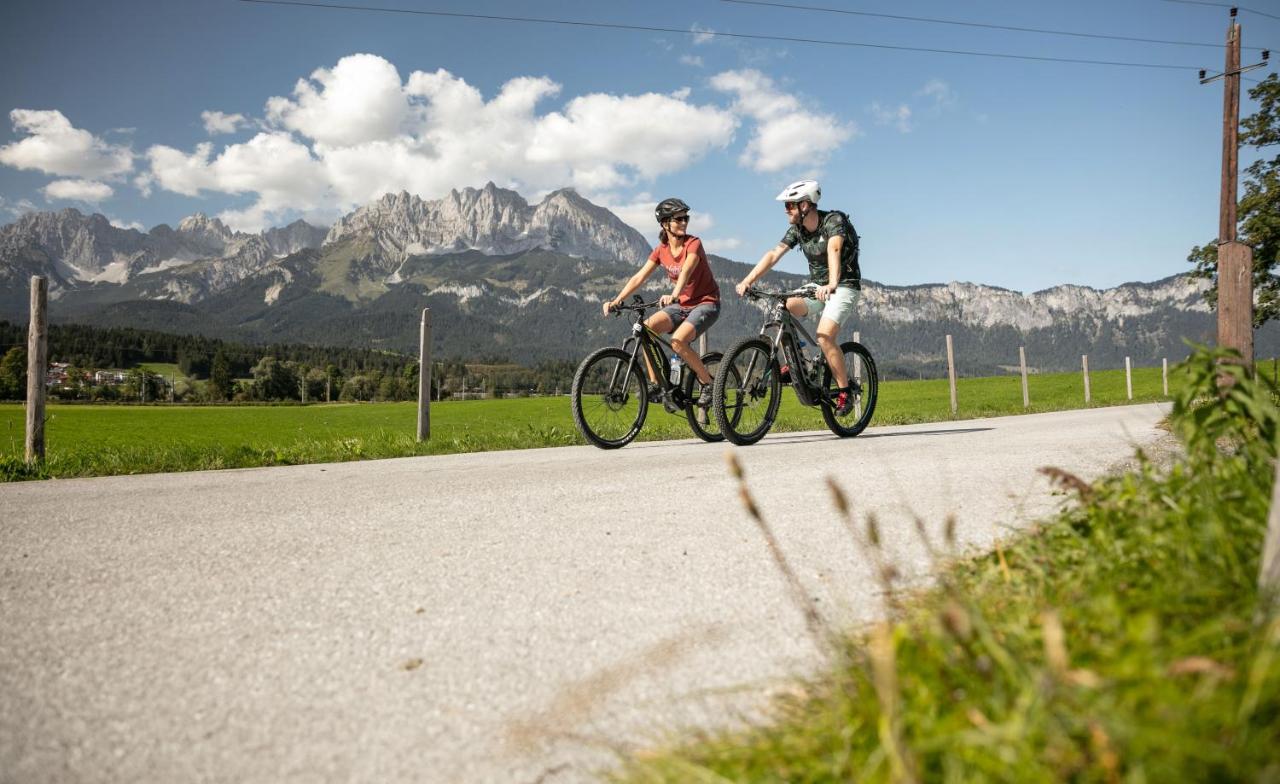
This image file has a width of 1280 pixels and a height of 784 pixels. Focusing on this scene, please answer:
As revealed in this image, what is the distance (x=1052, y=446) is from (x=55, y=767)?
6864 mm

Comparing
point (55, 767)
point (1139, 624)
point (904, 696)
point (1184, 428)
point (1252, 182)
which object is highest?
point (1252, 182)

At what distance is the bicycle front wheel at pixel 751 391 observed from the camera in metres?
8.52

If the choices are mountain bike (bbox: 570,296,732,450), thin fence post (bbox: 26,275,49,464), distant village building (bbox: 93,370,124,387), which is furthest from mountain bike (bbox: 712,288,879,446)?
distant village building (bbox: 93,370,124,387)

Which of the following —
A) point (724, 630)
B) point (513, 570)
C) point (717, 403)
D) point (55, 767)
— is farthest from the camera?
point (717, 403)

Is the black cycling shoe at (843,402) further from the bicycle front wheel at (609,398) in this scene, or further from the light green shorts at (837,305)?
the bicycle front wheel at (609,398)

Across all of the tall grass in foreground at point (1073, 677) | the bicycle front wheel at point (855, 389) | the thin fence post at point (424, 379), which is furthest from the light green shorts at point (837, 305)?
the tall grass in foreground at point (1073, 677)

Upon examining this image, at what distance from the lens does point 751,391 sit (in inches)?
341

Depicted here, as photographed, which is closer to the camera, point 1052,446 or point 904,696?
point 904,696

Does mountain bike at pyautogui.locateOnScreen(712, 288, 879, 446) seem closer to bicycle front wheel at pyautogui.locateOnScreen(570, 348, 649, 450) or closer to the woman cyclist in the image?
the woman cyclist

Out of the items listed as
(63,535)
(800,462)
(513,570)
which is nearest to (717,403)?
(800,462)

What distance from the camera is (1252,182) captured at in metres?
37.6

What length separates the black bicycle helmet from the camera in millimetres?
8758

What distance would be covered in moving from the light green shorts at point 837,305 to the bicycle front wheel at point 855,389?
2.13 feet

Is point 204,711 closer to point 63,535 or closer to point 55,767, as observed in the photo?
point 55,767
